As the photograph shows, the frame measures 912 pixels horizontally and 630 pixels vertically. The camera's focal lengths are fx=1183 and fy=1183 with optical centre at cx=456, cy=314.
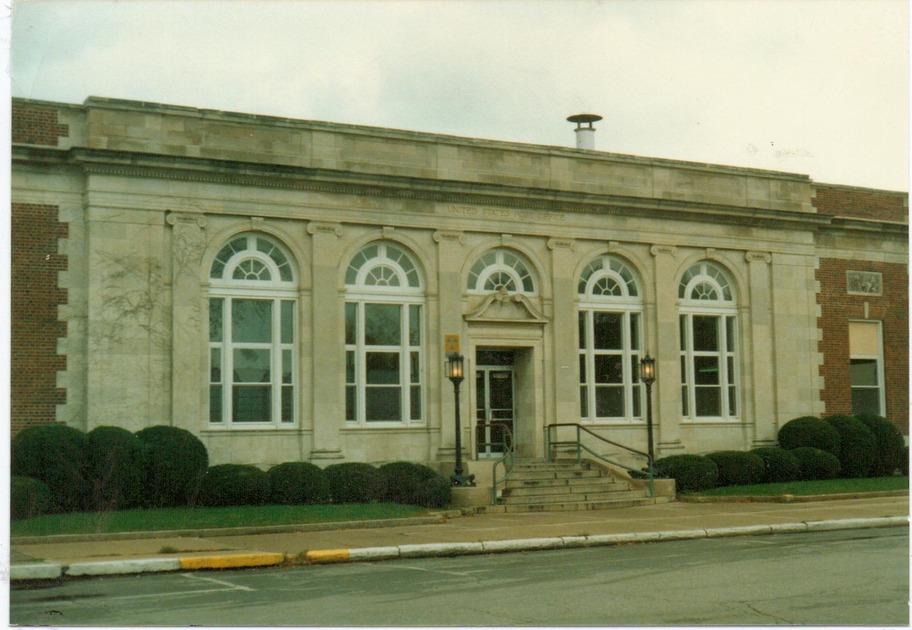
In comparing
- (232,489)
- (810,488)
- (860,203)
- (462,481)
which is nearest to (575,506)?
(462,481)

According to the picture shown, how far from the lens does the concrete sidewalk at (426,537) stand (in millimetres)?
14758

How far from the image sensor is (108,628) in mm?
9820

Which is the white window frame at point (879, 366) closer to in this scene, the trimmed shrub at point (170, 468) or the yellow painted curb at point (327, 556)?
the trimmed shrub at point (170, 468)

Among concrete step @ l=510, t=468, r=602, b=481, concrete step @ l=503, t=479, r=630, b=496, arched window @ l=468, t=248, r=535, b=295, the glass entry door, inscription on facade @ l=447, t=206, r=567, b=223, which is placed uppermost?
inscription on facade @ l=447, t=206, r=567, b=223

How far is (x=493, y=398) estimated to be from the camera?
87.8 feet

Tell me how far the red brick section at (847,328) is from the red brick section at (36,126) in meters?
18.6

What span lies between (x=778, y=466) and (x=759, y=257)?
544cm

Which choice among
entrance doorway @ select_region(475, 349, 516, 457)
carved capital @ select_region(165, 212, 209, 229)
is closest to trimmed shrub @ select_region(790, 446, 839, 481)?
entrance doorway @ select_region(475, 349, 516, 457)

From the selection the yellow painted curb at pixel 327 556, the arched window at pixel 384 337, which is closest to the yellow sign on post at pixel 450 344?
the arched window at pixel 384 337

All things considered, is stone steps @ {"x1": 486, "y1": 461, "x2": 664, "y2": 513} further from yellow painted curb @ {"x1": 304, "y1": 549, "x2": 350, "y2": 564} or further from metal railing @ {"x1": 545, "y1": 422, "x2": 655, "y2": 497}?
yellow painted curb @ {"x1": 304, "y1": 549, "x2": 350, "y2": 564}

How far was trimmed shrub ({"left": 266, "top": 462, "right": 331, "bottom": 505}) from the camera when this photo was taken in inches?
851

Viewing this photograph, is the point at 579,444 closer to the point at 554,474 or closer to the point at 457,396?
the point at 554,474

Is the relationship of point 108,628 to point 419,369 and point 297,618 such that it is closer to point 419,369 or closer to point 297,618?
point 297,618

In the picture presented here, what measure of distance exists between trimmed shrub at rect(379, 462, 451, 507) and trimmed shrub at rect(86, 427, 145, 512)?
4.52 metres
